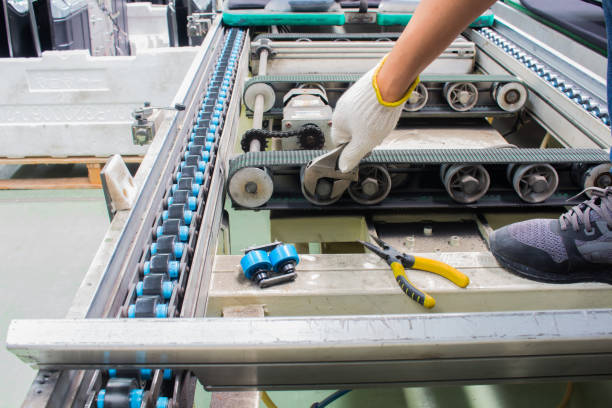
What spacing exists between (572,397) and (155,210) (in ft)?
5.22

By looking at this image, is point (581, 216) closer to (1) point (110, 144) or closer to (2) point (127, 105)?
(1) point (110, 144)

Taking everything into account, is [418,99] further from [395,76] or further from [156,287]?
[156,287]

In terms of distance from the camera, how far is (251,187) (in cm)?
136

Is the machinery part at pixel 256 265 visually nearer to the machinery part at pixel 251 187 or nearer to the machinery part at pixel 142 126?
the machinery part at pixel 251 187

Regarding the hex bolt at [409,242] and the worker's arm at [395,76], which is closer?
the worker's arm at [395,76]

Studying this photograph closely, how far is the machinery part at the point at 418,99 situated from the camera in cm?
207

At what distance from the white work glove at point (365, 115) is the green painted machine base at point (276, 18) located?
2.07 m

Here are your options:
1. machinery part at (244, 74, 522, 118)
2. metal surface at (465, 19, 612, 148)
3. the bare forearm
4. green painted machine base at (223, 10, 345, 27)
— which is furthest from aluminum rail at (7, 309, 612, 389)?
green painted machine base at (223, 10, 345, 27)

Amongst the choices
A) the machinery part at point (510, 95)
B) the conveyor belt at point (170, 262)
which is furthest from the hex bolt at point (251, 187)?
the machinery part at point (510, 95)

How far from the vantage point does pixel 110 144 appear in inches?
124

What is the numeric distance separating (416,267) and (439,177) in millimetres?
458

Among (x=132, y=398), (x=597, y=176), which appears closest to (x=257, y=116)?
(x=597, y=176)


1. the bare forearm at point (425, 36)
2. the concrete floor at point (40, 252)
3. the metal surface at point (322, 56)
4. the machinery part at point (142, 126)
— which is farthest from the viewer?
the metal surface at point (322, 56)

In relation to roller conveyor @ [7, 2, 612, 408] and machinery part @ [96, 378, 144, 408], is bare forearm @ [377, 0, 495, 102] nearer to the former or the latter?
roller conveyor @ [7, 2, 612, 408]
